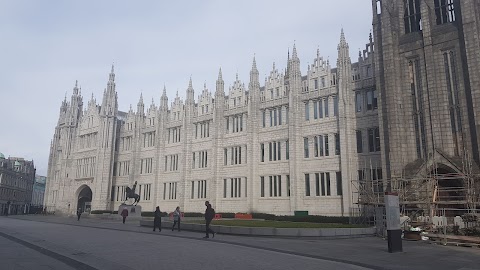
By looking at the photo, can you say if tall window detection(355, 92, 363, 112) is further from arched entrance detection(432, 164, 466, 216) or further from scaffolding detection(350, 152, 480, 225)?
arched entrance detection(432, 164, 466, 216)

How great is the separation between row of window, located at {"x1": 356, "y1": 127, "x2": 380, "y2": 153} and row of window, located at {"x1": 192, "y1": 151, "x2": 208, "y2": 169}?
2109 cm

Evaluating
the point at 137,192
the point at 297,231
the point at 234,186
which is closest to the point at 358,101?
the point at 234,186

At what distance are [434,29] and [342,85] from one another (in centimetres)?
953

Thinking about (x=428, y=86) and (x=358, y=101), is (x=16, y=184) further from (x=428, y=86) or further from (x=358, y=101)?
(x=428, y=86)

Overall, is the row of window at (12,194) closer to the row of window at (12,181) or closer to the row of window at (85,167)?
the row of window at (12,181)

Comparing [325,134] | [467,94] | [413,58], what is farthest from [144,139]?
[467,94]

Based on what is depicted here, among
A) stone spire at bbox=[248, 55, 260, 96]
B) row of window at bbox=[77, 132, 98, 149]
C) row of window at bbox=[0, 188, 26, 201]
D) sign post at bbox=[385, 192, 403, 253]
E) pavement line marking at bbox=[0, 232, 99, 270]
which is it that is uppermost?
stone spire at bbox=[248, 55, 260, 96]

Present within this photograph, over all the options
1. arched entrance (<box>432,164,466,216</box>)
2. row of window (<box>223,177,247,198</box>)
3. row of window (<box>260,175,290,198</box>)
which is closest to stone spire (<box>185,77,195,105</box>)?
row of window (<box>223,177,247,198</box>)

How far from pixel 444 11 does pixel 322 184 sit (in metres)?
19.3

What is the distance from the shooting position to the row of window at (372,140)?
Answer: 34.6m

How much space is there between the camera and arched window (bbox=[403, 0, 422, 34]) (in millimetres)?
32531

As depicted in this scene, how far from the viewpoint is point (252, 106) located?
146ft

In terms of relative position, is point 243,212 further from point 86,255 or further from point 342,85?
point 86,255

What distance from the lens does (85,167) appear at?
64.6 m
